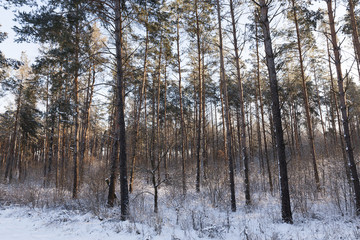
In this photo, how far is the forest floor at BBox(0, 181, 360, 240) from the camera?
473 cm

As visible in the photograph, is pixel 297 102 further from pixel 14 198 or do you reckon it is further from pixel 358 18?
pixel 14 198

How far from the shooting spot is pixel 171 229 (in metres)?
5.21

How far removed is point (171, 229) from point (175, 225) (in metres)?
0.45

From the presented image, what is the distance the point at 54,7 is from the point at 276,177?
13864 mm

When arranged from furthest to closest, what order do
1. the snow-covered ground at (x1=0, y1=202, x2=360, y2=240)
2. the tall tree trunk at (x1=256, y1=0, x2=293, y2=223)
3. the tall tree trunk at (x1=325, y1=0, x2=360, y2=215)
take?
1. the tall tree trunk at (x1=325, y1=0, x2=360, y2=215)
2. the tall tree trunk at (x1=256, y1=0, x2=293, y2=223)
3. the snow-covered ground at (x1=0, y1=202, x2=360, y2=240)

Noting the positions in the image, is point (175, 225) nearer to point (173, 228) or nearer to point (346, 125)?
point (173, 228)

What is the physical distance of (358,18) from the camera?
9.70m

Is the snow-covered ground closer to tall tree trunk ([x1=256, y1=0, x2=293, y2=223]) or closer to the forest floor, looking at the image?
the forest floor

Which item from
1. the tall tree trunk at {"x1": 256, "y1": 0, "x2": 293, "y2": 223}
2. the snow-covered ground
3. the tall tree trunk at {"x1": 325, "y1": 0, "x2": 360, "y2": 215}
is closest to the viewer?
the snow-covered ground

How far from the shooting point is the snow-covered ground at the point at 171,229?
4.68m

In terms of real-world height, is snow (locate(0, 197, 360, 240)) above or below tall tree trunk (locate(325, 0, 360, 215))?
below

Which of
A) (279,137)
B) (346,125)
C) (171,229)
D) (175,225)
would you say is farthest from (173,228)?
(346,125)

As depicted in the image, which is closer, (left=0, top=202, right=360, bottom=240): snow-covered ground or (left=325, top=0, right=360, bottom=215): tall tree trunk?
(left=0, top=202, right=360, bottom=240): snow-covered ground

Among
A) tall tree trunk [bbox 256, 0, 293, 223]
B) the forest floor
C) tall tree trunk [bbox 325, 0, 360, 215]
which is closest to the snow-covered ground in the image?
the forest floor
